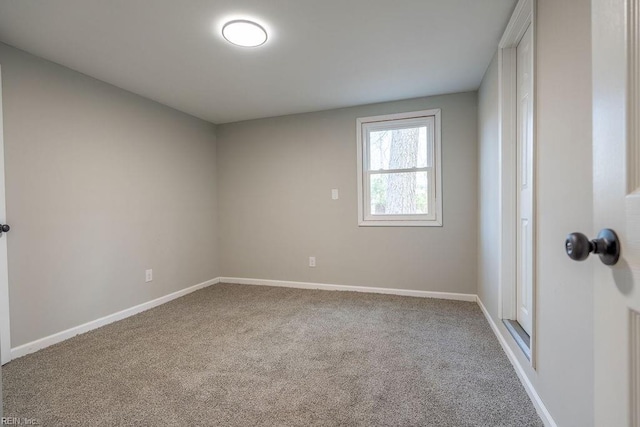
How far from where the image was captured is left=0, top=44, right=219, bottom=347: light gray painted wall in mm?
2053

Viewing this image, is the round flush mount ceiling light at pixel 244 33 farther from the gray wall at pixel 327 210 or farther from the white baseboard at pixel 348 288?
the white baseboard at pixel 348 288

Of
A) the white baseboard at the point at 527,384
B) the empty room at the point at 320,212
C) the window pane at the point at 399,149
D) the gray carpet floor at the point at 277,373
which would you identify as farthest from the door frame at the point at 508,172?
the window pane at the point at 399,149

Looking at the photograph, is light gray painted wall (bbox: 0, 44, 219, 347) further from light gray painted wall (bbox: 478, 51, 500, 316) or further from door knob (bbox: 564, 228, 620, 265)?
light gray painted wall (bbox: 478, 51, 500, 316)

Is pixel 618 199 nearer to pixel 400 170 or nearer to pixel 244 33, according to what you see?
pixel 244 33

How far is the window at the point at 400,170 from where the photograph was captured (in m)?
3.17

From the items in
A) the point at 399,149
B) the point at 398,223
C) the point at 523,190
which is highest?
the point at 399,149

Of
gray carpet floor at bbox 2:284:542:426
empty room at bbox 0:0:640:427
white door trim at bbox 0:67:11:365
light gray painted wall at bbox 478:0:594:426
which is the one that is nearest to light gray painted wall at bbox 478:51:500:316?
empty room at bbox 0:0:640:427

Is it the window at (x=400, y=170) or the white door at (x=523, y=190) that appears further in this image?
the window at (x=400, y=170)

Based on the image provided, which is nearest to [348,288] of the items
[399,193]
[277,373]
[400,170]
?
[399,193]

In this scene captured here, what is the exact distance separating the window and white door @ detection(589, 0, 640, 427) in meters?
2.69

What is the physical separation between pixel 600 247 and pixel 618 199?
87 mm

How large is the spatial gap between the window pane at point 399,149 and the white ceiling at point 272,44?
45 centimetres

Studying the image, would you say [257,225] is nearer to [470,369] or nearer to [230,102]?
[230,102]

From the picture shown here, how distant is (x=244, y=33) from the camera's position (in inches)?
75.7
